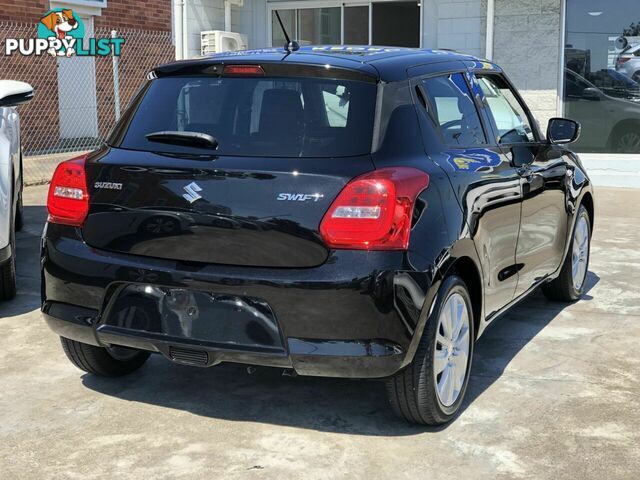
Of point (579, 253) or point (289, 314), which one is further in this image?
point (579, 253)

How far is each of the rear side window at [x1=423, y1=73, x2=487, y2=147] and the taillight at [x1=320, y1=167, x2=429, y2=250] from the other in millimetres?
776

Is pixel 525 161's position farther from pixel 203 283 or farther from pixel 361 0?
pixel 361 0

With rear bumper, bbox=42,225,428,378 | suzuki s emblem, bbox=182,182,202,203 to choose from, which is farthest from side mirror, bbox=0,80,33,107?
suzuki s emblem, bbox=182,182,202,203

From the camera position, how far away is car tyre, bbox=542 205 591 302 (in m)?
5.91

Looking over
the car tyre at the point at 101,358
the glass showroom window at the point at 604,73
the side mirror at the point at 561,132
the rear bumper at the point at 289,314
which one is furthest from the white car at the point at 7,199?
the glass showroom window at the point at 604,73

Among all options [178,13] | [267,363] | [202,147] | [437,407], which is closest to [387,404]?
[437,407]

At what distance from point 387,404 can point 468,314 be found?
58cm

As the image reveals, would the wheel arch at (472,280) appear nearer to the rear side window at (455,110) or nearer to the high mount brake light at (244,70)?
the rear side window at (455,110)

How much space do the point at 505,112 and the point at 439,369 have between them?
74.6 inches

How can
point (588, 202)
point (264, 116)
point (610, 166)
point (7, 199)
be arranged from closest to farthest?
point (264, 116), point (7, 199), point (588, 202), point (610, 166)

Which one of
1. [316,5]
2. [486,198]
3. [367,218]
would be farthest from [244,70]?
[316,5]

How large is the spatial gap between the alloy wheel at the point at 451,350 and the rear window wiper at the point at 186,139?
4.01 ft

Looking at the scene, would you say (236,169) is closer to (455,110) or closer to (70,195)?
(70,195)

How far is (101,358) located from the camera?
4305 millimetres
